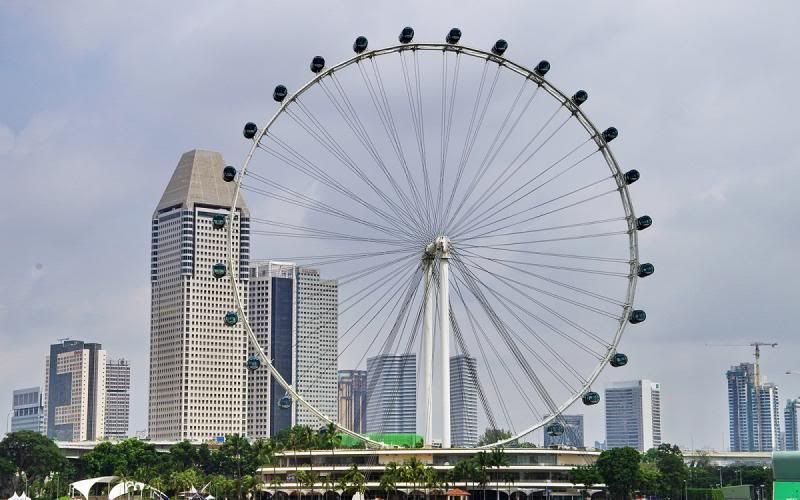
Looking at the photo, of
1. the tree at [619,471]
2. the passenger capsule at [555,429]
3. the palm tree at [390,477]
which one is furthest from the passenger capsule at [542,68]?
the tree at [619,471]

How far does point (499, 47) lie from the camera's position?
363 feet

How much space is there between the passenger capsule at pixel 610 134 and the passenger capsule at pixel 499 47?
436 inches

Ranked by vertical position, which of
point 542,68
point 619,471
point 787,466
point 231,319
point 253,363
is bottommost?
point 619,471

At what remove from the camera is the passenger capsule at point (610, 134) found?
113375 mm

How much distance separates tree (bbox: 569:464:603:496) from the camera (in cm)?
15851

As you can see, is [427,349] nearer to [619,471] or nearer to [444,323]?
[444,323]

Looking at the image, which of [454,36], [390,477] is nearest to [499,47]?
[454,36]

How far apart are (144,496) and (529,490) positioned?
6305cm

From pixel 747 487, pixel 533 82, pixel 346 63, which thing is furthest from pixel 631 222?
pixel 747 487

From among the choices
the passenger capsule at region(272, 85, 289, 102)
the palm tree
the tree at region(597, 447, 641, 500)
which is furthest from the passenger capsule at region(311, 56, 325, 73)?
the tree at region(597, 447, 641, 500)

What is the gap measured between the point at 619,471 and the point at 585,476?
11.3m

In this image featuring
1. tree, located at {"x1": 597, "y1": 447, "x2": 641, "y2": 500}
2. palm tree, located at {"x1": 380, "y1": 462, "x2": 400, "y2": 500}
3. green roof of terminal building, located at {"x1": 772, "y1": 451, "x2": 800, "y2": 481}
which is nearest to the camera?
green roof of terminal building, located at {"x1": 772, "y1": 451, "x2": 800, "y2": 481}

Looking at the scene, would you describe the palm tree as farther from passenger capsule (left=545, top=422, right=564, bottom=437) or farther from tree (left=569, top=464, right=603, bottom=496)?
passenger capsule (left=545, top=422, right=564, bottom=437)

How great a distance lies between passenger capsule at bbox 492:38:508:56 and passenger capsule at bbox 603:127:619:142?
36.4ft
